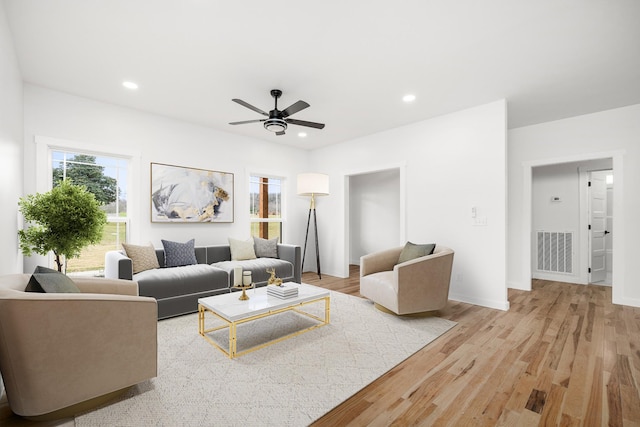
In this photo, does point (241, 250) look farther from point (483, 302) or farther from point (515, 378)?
point (515, 378)

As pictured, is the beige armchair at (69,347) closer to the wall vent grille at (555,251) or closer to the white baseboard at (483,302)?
the white baseboard at (483,302)

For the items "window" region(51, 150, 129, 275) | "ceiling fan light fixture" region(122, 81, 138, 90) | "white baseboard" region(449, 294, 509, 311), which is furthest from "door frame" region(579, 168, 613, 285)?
"window" region(51, 150, 129, 275)

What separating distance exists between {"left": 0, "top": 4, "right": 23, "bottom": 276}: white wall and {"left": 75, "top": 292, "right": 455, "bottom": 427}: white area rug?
1401 millimetres

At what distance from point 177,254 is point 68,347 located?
8.11 feet

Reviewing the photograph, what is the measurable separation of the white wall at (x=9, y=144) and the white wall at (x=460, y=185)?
4.42 metres

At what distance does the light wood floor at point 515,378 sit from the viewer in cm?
170

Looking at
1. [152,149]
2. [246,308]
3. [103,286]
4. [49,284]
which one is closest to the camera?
[49,284]

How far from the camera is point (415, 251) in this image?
12.0 ft

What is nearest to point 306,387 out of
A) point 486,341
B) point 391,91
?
point 486,341

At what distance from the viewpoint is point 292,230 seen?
602 centimetres

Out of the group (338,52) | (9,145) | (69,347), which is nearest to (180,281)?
(69,347)

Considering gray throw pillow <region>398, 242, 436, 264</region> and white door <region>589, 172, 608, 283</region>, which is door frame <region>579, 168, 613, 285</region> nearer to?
white door <region>589, 172, 608, 283</region>

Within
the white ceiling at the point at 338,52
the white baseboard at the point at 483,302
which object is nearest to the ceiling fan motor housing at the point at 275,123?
the white ceiling at the point at 338,52

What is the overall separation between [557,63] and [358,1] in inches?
85.6
